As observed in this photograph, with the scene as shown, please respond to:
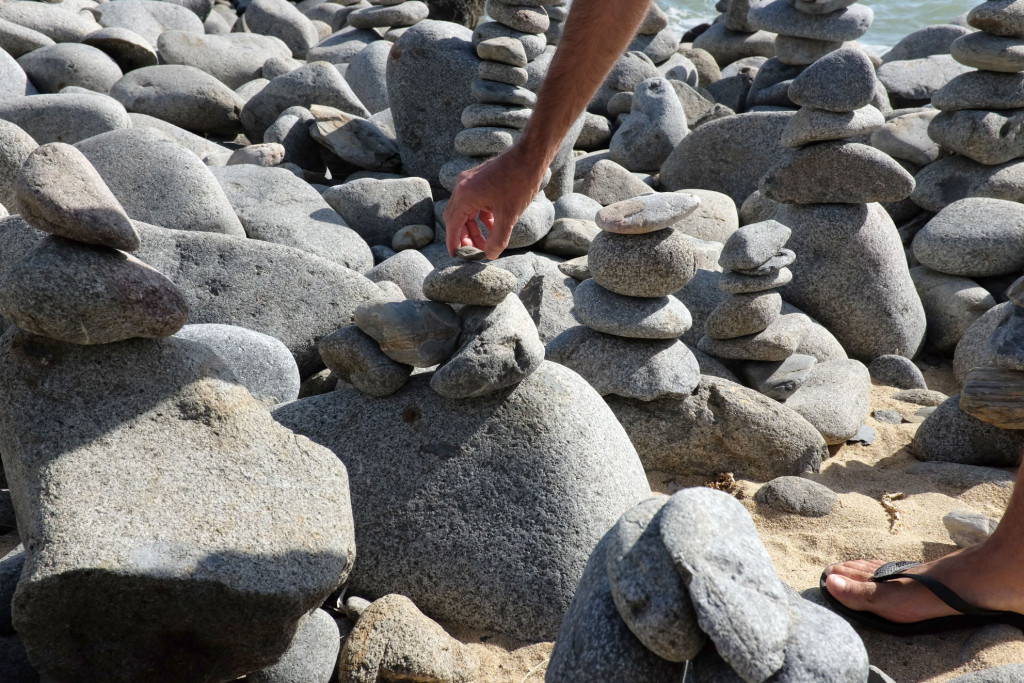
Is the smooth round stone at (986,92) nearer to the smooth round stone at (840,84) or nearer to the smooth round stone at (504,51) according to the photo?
the smooth round stone at (840,84)

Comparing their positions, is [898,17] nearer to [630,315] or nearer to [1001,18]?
[1001,18]

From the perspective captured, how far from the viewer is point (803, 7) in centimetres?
747

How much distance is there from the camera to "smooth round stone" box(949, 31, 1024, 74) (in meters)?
5.43

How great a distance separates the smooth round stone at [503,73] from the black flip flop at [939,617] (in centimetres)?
374

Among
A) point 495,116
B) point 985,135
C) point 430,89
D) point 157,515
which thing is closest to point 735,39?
point 985,135

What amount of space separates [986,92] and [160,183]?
5.06 m

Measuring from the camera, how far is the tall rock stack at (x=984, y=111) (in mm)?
5457

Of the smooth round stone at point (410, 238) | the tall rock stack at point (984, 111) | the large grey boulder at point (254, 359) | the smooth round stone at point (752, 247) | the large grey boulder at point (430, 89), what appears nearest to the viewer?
the large grey boulder at point (254, 359)

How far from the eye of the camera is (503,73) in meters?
5.39

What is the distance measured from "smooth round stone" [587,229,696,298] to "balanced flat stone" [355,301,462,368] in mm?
1049

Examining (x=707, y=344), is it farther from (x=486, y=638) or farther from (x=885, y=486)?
(x=486, y=638)

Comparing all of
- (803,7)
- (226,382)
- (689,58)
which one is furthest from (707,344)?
(689,58)

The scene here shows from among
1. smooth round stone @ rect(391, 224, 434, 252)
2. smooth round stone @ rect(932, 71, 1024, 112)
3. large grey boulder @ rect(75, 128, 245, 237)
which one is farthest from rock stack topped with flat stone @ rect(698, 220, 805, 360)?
large grey boulder @ rect(75, 128, 245, 237)

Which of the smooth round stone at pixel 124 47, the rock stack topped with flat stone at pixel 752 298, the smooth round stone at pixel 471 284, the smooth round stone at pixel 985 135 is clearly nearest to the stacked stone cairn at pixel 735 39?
the smooth round stone at pixel 985 135
